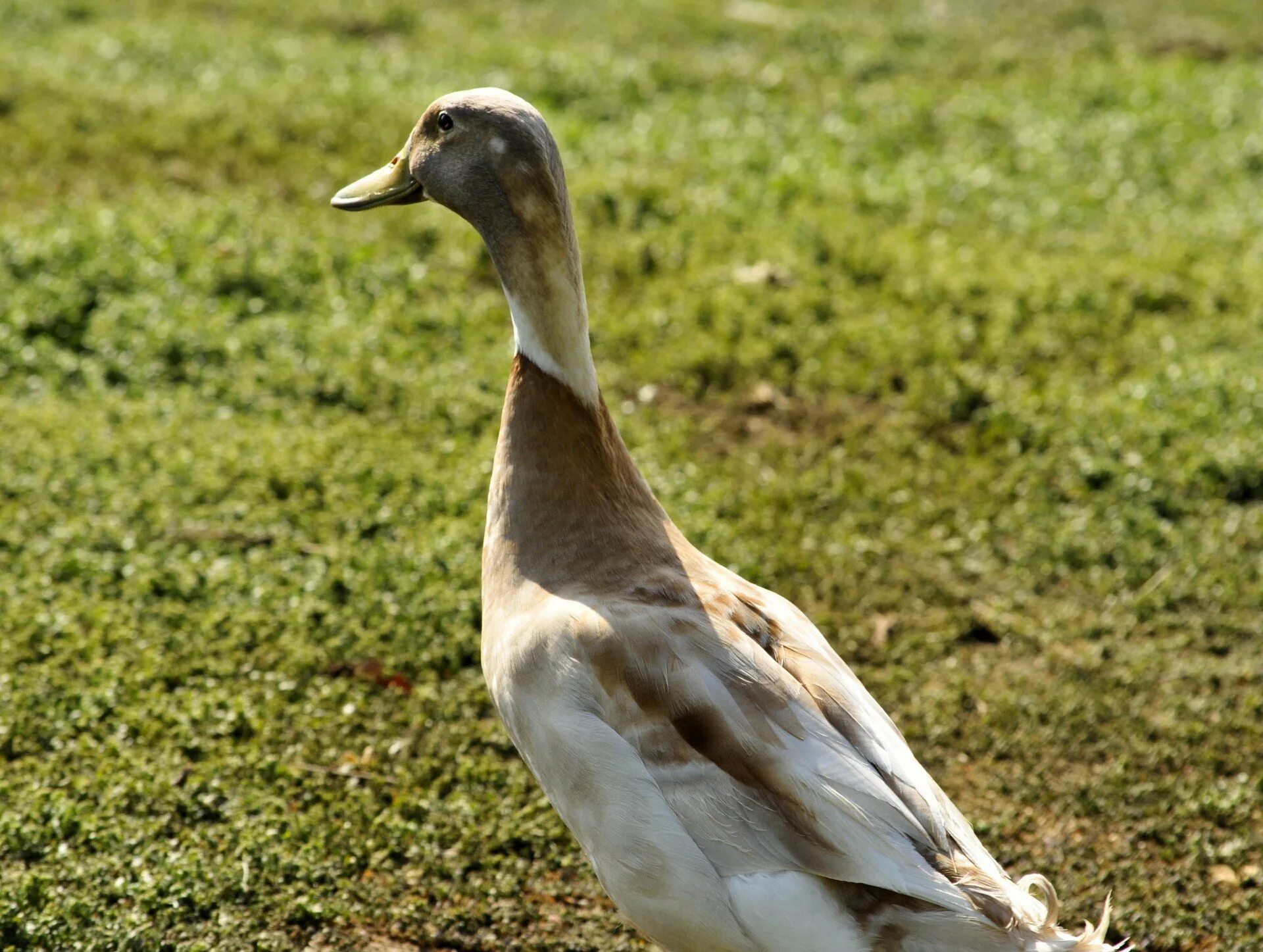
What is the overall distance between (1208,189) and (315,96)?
5773 mm

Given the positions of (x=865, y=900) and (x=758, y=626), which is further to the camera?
(x=758, y=626)

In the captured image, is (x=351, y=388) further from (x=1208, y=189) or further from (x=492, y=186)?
(x=1208, y=189)

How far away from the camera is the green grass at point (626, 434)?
13.6 ft

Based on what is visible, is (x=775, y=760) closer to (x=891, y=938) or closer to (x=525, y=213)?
(x=891, y=938)

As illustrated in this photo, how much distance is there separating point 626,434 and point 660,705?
121 inches

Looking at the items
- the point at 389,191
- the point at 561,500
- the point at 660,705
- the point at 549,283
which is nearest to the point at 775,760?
the point at 660,705

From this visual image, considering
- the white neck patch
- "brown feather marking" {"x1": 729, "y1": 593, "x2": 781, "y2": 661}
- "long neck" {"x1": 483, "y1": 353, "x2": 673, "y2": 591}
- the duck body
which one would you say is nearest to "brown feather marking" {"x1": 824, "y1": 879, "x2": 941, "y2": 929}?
the duck body

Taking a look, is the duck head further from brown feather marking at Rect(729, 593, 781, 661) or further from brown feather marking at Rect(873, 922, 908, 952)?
brown feather marking at Rect(873, 922, 908, 952)

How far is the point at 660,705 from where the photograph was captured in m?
3.18

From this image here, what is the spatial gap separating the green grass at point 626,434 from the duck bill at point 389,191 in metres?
1.61

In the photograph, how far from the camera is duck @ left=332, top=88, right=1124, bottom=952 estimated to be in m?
2.99

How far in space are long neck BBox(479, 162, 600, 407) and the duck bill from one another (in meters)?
0.39

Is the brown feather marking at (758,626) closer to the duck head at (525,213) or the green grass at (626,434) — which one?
the duck head at (525,213)

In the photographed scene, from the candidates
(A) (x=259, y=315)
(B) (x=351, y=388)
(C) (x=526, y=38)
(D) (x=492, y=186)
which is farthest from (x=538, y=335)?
(C) (x=526, y=38)
